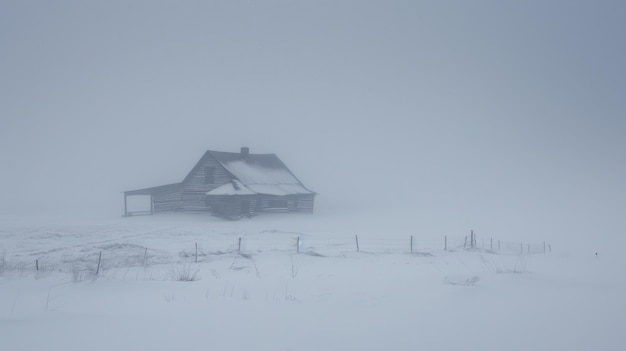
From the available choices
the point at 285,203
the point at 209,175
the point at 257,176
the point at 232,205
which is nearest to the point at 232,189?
the point at 232,205

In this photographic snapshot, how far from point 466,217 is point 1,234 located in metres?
37.7

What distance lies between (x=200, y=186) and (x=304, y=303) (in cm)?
3147

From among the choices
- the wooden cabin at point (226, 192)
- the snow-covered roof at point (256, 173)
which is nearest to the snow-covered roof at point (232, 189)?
the wooden cabin at point (226, 192)

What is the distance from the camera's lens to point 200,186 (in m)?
37.9

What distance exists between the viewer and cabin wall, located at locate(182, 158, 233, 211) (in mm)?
37438

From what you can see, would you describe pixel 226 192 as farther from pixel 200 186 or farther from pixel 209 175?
pixel 200 186

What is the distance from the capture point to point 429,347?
5957 mm

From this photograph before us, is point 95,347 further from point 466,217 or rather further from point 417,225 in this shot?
point 466,217

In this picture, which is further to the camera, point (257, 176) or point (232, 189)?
point (257, 176)

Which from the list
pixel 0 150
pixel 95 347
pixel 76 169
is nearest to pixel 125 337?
pixel 95 347

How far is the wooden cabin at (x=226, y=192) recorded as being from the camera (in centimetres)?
3534

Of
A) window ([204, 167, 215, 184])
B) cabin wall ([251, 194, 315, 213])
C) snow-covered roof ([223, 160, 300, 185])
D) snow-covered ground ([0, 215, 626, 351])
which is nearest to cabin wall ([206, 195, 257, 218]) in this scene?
cabin wall ([251, 194, 315, 213])

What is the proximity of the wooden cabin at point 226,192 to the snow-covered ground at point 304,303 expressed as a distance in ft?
59.8

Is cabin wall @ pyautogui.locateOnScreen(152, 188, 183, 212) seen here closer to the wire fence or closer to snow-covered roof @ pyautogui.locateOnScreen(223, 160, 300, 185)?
snow-covered roof @ pyautogui.locateOnScreen(223, 160, 300, 185)
